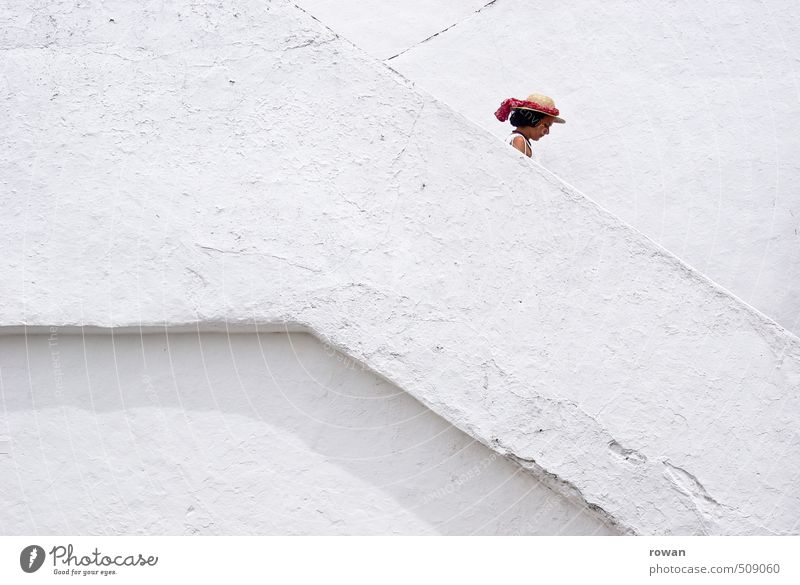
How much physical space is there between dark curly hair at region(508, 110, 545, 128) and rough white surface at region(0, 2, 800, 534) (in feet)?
3.35

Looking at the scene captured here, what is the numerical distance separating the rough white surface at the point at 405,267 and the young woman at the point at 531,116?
1.00m

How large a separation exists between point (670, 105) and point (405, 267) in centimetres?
216

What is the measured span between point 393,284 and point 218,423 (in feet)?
2.57

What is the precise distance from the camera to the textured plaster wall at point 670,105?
454 centimetres

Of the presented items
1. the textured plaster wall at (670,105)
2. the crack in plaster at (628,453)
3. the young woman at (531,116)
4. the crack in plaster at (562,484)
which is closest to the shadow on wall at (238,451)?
the crack in plaster at (562,484)

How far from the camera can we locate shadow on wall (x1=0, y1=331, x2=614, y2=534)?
3244 millimetres

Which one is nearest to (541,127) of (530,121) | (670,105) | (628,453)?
(530,121)

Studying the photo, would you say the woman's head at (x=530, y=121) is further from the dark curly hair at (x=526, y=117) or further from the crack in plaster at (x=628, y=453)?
the crack in plaster at (x=628, y=453)

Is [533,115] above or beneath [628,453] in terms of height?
above

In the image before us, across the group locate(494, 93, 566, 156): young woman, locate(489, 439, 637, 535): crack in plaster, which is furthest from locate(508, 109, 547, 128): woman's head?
locate(489, 439, 637, 535): crack in plaster

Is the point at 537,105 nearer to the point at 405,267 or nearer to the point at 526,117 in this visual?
the point at 526,117

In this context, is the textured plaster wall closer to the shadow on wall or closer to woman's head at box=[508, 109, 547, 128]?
woman's head at box=[508, 109, 547, 128]

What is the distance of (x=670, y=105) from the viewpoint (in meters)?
4.69

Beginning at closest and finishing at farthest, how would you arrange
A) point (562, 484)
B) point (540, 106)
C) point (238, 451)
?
point (562, 484) < point (238, 451) < point (540, 106)
